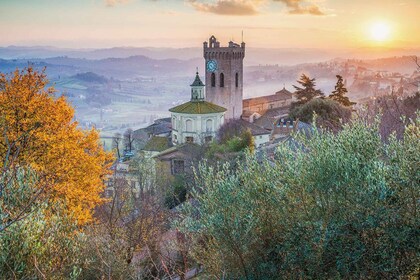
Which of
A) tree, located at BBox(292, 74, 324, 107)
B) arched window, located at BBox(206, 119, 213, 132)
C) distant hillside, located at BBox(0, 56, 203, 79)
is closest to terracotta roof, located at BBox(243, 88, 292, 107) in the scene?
tree, located at BBox(292, 74, 324, 107)

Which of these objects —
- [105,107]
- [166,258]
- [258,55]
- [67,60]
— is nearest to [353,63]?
[258,55]

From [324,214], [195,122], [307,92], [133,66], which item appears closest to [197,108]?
[195,122]

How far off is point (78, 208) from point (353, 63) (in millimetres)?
121421

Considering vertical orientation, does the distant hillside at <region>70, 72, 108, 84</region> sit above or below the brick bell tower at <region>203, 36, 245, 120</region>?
below

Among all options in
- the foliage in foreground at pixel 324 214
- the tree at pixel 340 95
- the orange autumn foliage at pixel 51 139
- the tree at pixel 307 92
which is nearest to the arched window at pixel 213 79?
the tree at pixel 307 92

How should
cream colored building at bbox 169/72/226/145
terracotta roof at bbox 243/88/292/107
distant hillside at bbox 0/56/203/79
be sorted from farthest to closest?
distant hillside at bbox 0/56/203/79
terracotta roof at bbox 243/88/292/107
cream colored building at bbox 169/72/226/145

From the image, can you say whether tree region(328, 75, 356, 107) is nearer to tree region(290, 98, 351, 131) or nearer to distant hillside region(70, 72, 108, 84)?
tree region(290, 98, 351, 131)

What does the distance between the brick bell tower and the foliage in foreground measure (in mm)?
44580

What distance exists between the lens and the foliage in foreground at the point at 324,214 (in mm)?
8656

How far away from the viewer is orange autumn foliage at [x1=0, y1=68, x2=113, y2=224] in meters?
14.3

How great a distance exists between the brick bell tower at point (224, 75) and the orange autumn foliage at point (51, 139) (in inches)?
1533

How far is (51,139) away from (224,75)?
4214 centimetres

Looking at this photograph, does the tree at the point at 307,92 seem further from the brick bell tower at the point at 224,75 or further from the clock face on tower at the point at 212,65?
the clock face on tower at the point at 212,65

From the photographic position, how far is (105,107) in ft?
368
